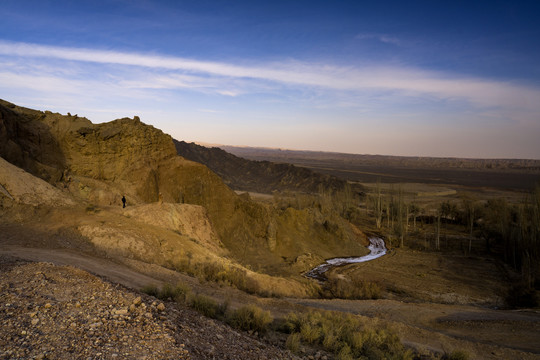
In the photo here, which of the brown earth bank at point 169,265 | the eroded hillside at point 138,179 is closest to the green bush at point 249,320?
the brown earth bank at point 169,265

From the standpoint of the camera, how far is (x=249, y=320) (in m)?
7.83

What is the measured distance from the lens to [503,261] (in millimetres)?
30156

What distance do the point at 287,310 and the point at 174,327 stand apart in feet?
19.7

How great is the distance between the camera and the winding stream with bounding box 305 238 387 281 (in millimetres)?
25188

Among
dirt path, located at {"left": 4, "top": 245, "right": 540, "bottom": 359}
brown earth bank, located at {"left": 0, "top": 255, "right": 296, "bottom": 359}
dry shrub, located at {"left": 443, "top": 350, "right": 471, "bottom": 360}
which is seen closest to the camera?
brown earth bank, located at {"left": 0, "top": 255, "right": 296, "bottom": 359}

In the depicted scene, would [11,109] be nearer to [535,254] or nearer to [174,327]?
[174,327]

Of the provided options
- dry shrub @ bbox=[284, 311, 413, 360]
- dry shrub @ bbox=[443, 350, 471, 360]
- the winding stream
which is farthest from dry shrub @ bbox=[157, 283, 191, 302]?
the winding stream

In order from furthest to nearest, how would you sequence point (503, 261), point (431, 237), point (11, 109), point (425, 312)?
1. point (431, 237)
2. point (503, 261)
3. point (11, 109)
4. point (425, 312)

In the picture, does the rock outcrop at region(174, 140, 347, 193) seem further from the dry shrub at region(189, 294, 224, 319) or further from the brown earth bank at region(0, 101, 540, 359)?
the dry shrub at region(189, 294, 224, 319)

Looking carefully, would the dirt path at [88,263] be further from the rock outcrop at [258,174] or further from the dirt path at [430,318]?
the rock outcrop at [258,174]

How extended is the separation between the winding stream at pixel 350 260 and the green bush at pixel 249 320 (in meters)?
16.6

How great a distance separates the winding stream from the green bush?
54.5 ft

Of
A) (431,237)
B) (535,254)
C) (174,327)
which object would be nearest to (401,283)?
(535,254)

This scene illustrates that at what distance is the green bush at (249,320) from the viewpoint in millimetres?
7734
